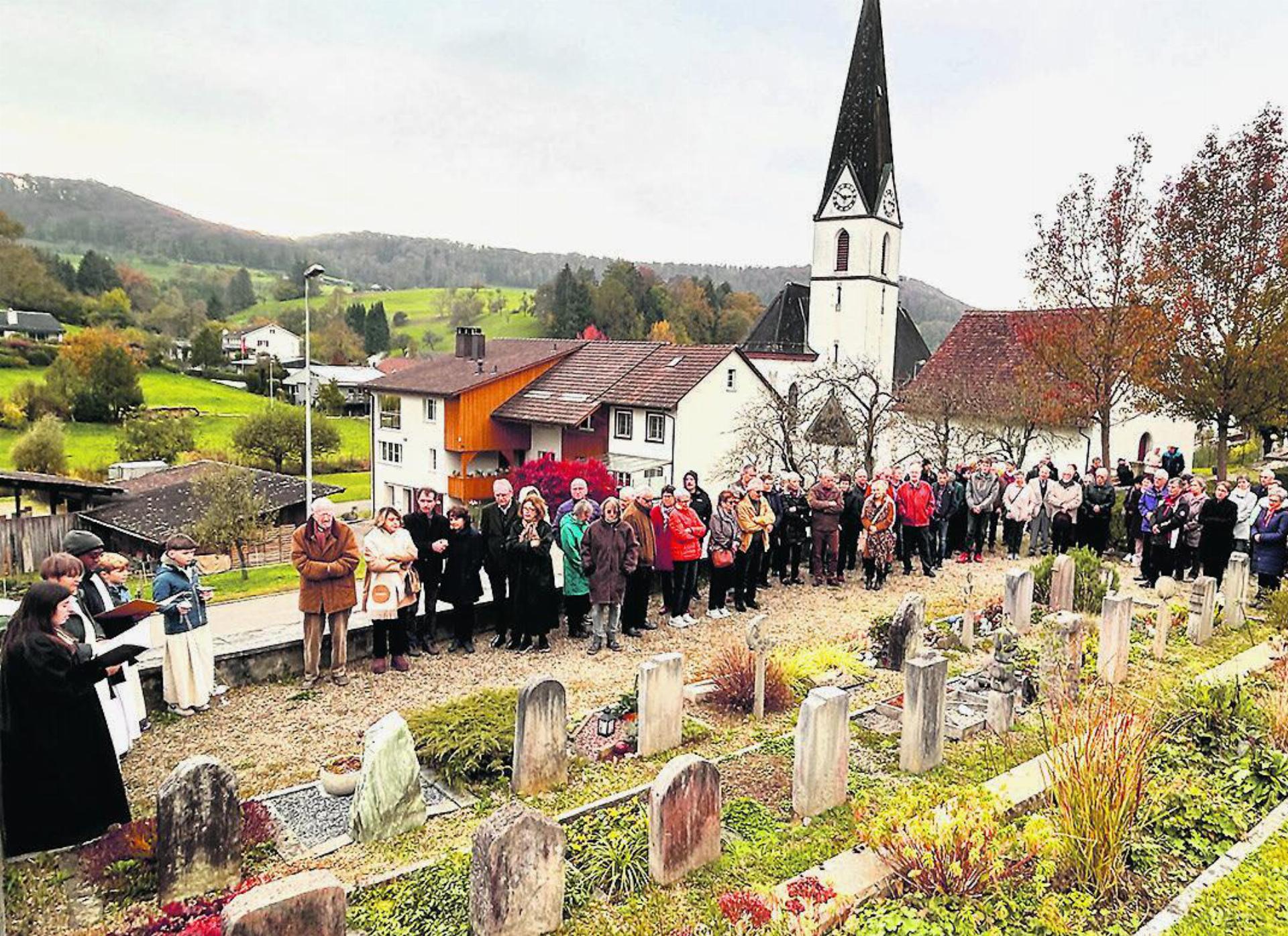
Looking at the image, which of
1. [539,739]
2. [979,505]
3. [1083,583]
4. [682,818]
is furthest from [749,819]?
A: [979,505]

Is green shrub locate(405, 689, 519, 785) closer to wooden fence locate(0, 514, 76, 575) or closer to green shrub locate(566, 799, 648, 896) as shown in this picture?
green shrub locate(566, 799, 648, 896)

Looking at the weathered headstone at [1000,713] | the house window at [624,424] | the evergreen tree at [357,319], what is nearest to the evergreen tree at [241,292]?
the evergreen tree at [357,319]

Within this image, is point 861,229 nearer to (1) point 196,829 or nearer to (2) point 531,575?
(2) point 531,575

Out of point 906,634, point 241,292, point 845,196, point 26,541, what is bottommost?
point 26,541

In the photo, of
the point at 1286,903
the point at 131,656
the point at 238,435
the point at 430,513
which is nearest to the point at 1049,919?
the point at 1286,903

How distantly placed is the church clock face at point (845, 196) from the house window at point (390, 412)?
2508 centimetres

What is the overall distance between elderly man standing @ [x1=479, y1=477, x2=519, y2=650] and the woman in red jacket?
7.00 ft

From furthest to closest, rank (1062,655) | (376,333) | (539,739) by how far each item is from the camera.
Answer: (376,333), (1062,655), (539,739)

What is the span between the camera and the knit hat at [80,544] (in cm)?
644

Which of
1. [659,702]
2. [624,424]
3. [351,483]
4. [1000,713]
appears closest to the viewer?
[659,702]

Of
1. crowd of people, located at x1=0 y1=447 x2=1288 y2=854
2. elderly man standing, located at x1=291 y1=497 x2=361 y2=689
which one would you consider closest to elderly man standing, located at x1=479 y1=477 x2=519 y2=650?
crowd of people, located at x1=0 y1=447 x2=1288 y2=854

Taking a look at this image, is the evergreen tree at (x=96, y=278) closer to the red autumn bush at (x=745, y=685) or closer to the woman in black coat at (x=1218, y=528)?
the red autumn bush at (x=745, y=685)

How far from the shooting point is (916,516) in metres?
13.8

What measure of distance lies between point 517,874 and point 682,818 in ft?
3.59
